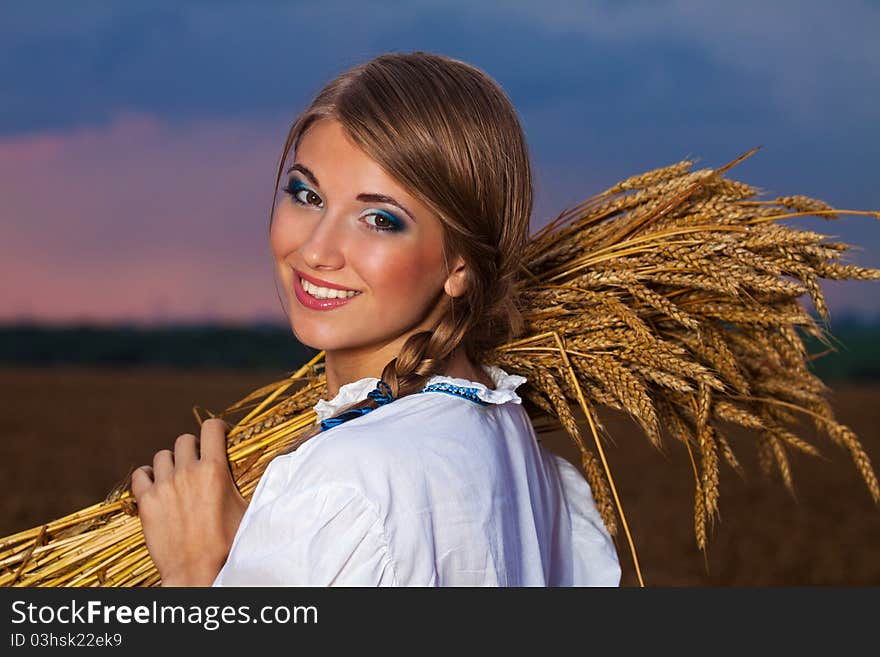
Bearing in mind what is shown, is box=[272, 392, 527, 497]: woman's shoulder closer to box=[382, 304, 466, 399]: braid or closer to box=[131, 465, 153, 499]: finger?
→ box=[382, 304, 466, 399]: braid

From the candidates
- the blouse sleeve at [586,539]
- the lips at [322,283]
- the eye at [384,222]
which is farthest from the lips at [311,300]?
the blouse sleeve at [586,539]

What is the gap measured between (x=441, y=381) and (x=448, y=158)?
36 cm

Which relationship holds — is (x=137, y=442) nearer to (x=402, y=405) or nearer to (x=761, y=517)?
(x=761, y=517)

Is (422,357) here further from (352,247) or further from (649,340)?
(649,340)

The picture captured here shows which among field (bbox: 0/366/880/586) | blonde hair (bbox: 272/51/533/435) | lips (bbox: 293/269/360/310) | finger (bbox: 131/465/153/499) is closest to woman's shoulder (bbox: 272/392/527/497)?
blonde hair (bbox: 272/51/533/435)

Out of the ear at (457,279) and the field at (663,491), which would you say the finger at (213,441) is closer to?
the ear at (457,279)

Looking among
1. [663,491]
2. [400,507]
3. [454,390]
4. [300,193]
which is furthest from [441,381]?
[663,491]

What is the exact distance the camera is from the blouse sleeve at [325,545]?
1.23 metres

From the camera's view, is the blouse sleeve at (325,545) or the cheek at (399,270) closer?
the blouse sleeve at (325,545)

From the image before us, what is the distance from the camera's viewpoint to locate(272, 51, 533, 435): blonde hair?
1.47 m

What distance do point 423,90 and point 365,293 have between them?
0.35m

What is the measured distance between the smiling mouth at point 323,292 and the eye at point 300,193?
0.13 meters

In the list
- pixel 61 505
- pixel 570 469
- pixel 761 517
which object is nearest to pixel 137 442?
pixel 61 505

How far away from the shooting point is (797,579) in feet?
21.7
